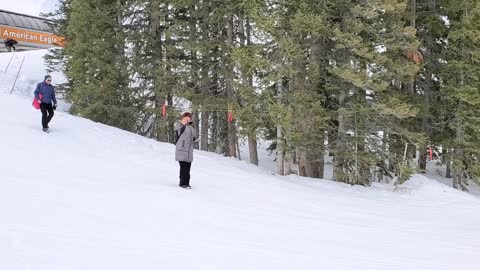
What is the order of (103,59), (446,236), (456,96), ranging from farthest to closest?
(103,59), (456,96), (446,236)

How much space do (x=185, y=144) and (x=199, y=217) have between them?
2622 mm

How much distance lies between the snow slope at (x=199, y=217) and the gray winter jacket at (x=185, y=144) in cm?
75

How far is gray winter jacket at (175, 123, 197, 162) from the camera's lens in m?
10.2

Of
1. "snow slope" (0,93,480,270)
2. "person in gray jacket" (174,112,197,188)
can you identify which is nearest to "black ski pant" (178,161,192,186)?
"person in gray jacket" (174,112,197,188)

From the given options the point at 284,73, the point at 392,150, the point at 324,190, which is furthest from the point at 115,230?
the point at 392,150

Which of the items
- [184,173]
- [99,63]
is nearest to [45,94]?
[99,63]

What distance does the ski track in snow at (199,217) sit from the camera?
580 cm

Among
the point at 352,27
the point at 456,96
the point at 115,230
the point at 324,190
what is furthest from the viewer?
the point at 456,96

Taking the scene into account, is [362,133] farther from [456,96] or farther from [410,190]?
[456,96]

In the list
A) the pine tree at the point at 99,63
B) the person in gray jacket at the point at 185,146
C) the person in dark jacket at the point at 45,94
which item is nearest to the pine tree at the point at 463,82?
the person in gray jacket at the point at 185,146

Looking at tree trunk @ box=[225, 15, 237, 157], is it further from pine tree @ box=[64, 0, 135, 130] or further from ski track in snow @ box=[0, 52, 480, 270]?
pine tree @ box=[64, 0, 135, 130]

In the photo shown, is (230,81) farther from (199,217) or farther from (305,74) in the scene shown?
(199,217)

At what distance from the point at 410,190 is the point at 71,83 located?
1802 centimetres

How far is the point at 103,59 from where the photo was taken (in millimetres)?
21109
